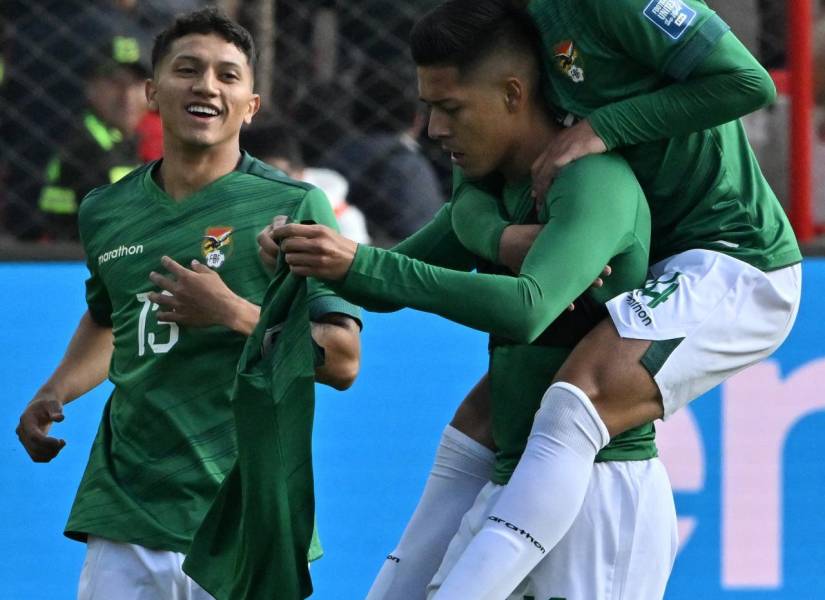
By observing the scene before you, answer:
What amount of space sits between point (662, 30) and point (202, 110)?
1.18 metres

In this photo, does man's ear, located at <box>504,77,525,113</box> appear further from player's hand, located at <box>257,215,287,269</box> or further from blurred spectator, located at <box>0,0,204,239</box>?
blurred spectator, located at <box>0,0,204,239</box>

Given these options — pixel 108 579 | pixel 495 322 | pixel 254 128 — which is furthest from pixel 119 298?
pixel 254 128

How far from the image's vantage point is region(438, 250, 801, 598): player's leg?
9.31ft

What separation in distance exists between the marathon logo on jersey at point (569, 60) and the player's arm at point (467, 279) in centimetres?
32

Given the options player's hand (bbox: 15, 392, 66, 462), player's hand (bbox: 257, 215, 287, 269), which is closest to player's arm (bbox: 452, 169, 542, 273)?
player's hand (bbox: 257, 215, 287, 269)

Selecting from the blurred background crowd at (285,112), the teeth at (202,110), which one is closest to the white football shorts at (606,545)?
the teeth at (202,110)

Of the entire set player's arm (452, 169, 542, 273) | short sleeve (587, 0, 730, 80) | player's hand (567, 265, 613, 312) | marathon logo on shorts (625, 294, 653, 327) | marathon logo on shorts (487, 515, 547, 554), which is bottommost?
marathon logo on shorts (487, 515, 547, 554)

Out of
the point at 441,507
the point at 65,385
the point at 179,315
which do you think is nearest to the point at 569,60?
the point at 441,507

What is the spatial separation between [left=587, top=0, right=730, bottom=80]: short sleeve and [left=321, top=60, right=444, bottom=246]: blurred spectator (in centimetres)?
212

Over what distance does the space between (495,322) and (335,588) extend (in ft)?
7.37

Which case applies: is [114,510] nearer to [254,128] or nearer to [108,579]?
[108,579]

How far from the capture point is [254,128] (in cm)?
507

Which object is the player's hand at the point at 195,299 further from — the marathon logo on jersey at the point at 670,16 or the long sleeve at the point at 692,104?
the marathon logo on jersey at the point at 670,16

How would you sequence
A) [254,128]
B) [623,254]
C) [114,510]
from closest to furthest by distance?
1. [623,254]
2. [114,510]
3. [254,128]
